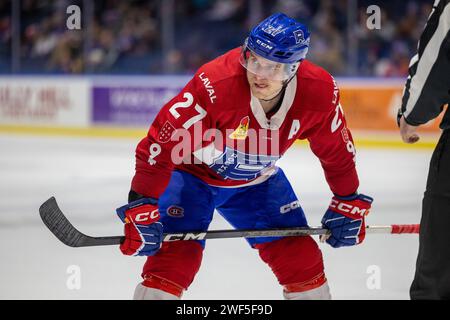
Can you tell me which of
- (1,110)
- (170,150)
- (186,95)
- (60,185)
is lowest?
(1,110)

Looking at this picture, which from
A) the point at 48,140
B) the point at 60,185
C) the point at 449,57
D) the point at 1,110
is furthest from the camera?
the point at 1,110

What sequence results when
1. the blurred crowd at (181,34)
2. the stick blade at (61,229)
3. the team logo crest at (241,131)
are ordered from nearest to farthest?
the team logo crest at (241,131)
the stick blade at (61,229)
the blurred crowd at (181,34)

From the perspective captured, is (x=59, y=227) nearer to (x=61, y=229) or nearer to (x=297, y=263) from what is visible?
(x=61, y=229)

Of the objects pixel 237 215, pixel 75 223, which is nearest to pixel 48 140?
pixel 75 223

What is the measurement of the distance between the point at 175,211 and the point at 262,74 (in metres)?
0.58

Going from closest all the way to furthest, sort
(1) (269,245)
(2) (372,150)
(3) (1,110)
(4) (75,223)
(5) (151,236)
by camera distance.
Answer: (5) (151,236) → (1) (269,245) → (4) (75,223) → (2) (372,150) → (3) (1,110)

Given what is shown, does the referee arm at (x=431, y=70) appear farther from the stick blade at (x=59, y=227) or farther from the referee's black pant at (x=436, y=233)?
the stick blade at (x=59, y=227)

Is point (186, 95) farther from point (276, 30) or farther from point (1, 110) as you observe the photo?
point (1, 110)

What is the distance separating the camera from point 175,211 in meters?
2.94

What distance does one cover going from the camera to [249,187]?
310 centimetres

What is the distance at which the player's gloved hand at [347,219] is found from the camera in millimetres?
3023

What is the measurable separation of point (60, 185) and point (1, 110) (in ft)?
16.9

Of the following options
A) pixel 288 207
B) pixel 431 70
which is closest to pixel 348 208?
pixel 288 207

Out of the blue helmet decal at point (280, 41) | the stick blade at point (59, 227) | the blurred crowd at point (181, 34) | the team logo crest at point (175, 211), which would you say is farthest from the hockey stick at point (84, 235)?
the blurred crowd at point (181, 34)
